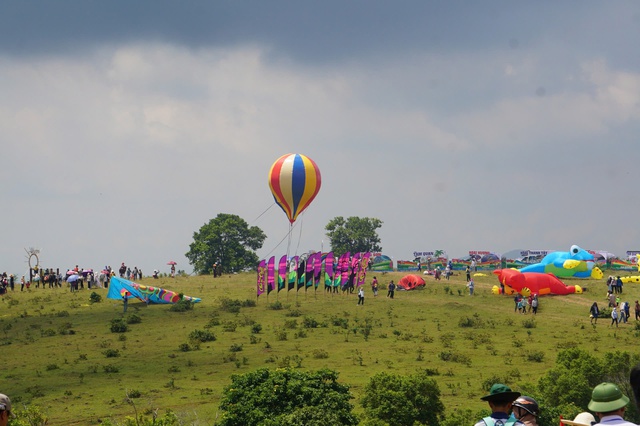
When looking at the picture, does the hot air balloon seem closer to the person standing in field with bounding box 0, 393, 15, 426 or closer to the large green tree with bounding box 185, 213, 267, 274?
the large green tree with bounding box 185, 213, 267, 274

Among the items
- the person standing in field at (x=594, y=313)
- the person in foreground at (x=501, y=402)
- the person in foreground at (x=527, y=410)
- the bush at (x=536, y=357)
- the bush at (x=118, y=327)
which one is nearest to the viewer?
the person in foreground at (x=501, y=402)

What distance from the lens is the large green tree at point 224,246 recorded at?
12325cm

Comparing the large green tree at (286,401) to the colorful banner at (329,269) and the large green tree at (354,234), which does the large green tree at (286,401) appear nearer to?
the colorful banner at (329,269)

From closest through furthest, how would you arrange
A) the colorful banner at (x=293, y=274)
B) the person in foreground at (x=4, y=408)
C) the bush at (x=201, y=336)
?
the person in foreground at (x=4, y=408)
the bush at (x=201, y=336)
the colorful banner at (x=293, y=274)

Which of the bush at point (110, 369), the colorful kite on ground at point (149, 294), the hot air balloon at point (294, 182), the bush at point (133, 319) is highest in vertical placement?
the hot air balloon at point (294, 182)

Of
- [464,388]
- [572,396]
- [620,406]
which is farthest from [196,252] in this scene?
[620,406]

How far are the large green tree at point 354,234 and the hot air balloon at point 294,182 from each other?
62444 mm

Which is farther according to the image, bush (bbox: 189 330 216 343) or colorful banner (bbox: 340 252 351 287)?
colorful banner (bbox: 340 252 351 287)

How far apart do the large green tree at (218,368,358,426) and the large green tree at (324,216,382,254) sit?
11259cm

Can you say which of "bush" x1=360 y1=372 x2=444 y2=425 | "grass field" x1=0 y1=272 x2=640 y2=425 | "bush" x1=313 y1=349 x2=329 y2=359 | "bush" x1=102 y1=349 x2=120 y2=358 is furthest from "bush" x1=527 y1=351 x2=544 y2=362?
"bush" x1=102 y1=349 x2=120 y2=358

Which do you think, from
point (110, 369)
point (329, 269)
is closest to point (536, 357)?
point (110, 369)

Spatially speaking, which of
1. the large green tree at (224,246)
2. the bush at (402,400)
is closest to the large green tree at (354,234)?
the large green tree at (224,246)

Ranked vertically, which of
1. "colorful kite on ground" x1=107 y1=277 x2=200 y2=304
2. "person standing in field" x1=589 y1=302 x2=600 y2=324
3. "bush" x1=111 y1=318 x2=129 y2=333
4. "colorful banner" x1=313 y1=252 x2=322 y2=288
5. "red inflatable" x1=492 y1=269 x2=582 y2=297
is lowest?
"bush" x1=111 y1=318 x2=129 y2=333

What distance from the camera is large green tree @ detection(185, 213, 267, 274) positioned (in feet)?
404
